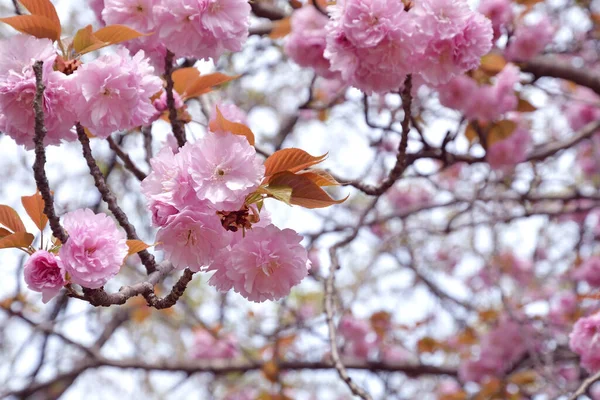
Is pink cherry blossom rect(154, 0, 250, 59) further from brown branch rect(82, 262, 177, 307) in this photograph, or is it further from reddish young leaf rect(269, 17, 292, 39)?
reddish young leaf rect(269, 17, 292, 39)

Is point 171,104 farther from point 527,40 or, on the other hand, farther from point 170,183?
point 527,40

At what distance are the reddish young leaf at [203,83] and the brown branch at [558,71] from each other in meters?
1.74

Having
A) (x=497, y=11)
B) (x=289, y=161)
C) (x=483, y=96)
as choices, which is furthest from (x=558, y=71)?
(x=289, y=161)

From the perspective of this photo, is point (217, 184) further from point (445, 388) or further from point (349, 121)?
point (445, 388)

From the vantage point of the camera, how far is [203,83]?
1.51 meters

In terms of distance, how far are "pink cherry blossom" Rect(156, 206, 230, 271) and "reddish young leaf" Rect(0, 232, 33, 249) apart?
8.9 inches

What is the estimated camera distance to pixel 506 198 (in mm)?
3410

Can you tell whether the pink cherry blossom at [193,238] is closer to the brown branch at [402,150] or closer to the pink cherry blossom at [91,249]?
the pink cherry blossom at [91,249]

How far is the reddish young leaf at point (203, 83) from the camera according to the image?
1469 millimetres

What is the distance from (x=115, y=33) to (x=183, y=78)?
35 cm

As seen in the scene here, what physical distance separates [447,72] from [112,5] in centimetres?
78

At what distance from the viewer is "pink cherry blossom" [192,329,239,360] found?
4.20 meters

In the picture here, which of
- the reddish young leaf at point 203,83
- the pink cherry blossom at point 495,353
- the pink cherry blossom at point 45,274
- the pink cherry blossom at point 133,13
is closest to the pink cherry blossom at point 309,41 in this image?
the reddish young leaf at point 203,83

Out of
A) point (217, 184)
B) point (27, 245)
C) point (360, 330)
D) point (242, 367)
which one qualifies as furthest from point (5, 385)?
point (217, 184)
